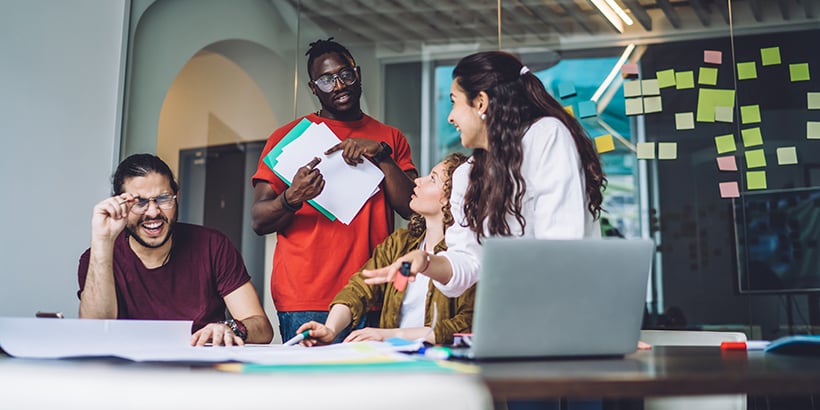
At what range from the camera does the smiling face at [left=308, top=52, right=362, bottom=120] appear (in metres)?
2.35

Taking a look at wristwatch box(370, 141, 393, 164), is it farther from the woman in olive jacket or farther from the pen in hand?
the pen in hand

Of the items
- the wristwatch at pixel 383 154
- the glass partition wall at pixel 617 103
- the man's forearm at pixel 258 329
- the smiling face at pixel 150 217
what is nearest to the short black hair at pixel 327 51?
the wristwatch at pixel 383 154

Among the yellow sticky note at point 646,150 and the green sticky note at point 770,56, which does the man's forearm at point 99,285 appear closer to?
the yellow sticky note at point 646,150

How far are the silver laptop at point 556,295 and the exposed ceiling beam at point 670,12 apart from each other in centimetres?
321

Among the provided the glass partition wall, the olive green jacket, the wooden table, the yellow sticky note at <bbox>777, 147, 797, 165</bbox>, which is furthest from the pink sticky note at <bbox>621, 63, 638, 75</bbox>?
the wooden table

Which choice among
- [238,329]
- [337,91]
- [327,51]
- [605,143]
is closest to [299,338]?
[238,329]

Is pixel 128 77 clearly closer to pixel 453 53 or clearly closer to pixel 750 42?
pixel 453 53

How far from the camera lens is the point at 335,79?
2348 mm

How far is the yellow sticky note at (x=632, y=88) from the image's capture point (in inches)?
146

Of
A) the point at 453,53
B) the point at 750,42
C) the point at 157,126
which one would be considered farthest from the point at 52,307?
the point at 750,42

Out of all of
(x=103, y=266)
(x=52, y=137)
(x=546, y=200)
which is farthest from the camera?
(x=52, y=137)

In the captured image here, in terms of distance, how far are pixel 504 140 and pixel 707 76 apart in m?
2.66

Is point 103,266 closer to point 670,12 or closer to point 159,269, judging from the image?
point 159,269

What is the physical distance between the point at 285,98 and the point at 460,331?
267 centimetres
